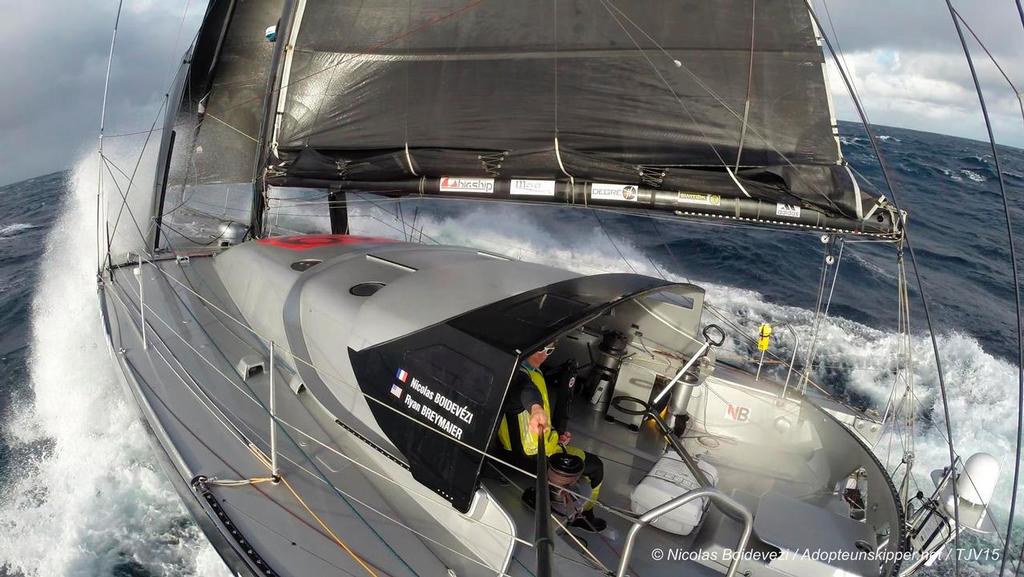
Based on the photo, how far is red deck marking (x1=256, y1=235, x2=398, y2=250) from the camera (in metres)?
5.84

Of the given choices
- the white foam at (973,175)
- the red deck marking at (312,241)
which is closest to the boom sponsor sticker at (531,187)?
the red deck marking at (312,241)

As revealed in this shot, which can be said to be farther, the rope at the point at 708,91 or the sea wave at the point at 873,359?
the sea wave at the point at 873,359

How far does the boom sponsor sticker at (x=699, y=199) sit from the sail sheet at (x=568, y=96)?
0.07 metres

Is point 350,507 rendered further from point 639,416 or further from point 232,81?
point 232,81

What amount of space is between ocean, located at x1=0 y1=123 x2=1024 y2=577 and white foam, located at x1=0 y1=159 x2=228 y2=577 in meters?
0.01

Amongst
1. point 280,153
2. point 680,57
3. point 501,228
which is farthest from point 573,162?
point 501,228

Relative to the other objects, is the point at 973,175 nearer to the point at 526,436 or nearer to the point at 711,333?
the point at 711,333

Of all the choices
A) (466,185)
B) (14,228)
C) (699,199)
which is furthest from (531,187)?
(14,228)

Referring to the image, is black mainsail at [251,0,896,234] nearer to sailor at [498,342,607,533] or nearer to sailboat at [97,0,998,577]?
sailboat at [97,0,998,577]

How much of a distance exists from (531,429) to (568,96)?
2754mm

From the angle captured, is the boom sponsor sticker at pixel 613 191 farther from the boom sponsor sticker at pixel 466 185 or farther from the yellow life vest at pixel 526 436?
the yellow life vest at pixel 526 436

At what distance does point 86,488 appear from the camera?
5.09 m

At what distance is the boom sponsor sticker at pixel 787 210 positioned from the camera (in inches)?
168

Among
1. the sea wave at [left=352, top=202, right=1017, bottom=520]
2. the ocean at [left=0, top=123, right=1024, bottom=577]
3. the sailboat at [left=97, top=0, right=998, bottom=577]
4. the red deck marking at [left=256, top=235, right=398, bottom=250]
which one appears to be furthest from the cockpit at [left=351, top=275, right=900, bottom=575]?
the red deck marking at [left=256, top=235, right=398, bottom=250]
